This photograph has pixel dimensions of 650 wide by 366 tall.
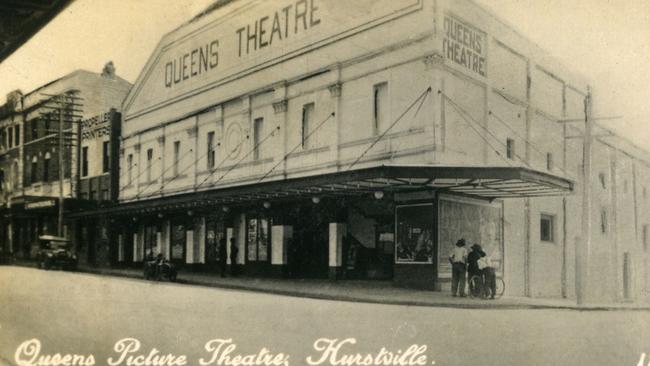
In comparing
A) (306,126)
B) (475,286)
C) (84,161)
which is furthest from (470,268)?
(84,161)

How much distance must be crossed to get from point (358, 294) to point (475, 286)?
6.91ft

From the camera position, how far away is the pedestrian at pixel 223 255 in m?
10.3

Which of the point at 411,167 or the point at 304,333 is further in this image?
the point at 411,167

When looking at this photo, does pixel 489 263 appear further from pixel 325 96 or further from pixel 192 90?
pixel 192 90

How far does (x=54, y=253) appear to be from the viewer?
8547mm

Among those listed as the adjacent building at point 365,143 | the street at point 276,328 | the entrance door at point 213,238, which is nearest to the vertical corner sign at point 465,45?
the adjacent building at point 365,143

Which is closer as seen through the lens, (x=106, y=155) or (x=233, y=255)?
(x=106, y=155)

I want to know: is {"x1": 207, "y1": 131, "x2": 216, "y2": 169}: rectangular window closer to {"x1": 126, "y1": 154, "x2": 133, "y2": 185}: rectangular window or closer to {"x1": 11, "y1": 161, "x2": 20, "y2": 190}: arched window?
{"x1": 126, "y1": 154, "x2": 133, "y2": 185}: rectangular window

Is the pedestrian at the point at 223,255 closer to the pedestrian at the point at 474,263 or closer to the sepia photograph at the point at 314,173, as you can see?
the sepia photograph at the point at 314,173

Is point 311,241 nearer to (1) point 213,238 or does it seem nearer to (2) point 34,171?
(1) point 213,238

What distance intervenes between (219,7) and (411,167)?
4.40m

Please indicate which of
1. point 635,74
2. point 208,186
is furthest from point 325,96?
point 635,74

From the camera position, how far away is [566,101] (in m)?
8.28

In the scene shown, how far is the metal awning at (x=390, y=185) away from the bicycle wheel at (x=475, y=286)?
140cm
